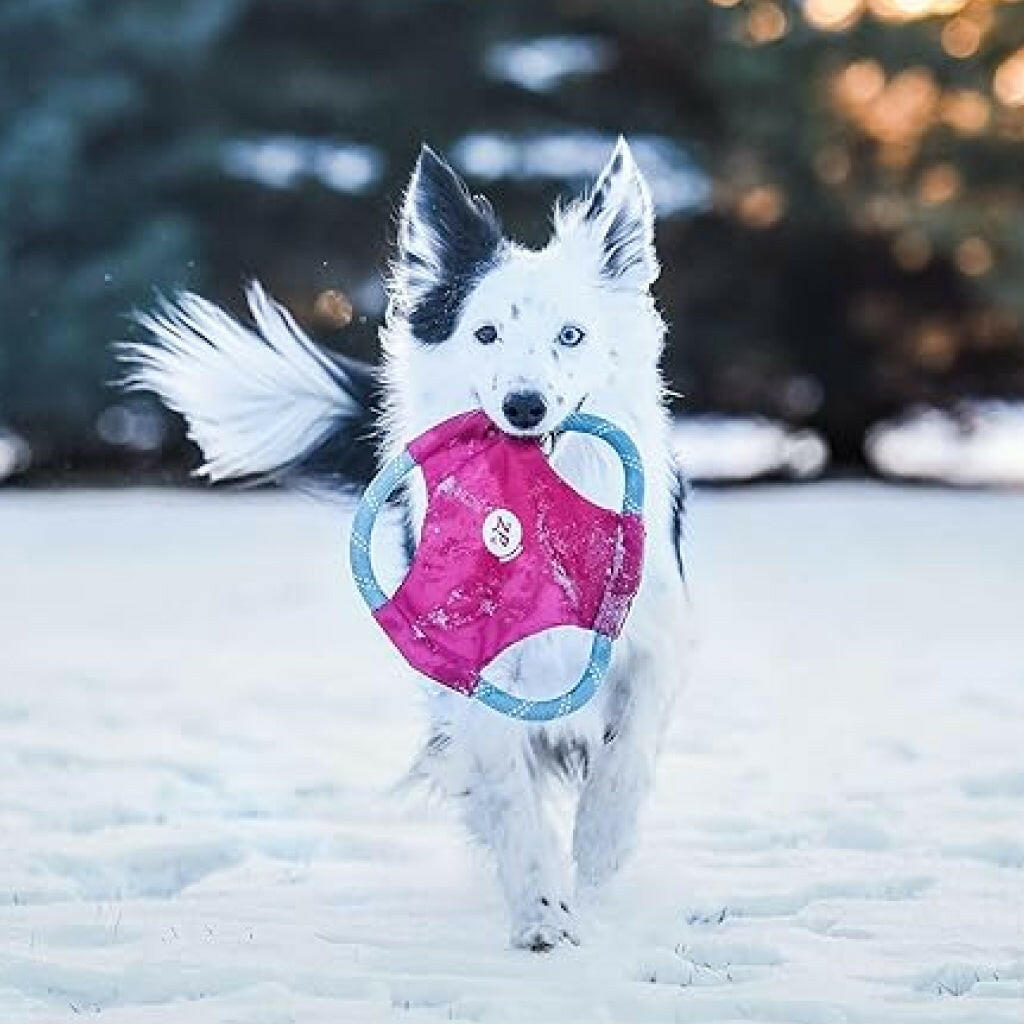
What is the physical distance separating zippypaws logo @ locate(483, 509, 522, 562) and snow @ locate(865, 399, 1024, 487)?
1589 centimetres

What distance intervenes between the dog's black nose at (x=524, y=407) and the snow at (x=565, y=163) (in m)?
15.9

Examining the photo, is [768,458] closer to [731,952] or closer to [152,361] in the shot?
[152,361]

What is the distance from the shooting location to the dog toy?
4707 millimetres

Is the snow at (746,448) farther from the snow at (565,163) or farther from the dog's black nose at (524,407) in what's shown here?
the dog's black nose at (524,407)

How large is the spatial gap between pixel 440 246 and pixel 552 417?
0.64 metres

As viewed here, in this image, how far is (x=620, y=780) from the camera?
489cm

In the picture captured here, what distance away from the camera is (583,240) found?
497 centimetres

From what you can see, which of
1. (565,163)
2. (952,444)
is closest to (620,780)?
(565,163)

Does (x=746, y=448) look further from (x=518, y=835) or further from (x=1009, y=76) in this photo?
(x=518, y=835)

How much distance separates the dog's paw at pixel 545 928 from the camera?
433 centimetres

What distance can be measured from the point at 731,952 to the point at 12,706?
3.99 m

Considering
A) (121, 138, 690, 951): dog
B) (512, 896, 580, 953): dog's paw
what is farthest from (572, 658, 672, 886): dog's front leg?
(512, 896, 580, 953): dog's paw

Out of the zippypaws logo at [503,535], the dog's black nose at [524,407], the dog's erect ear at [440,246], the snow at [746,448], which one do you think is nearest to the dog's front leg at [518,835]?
the zippypaws logo at [503,535]

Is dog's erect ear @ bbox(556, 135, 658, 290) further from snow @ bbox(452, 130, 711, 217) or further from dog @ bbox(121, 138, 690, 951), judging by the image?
snow @ bbox(452, 130, 711, 217)
